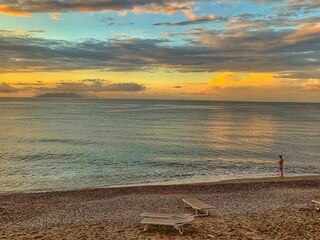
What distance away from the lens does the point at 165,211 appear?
19484 millimetres

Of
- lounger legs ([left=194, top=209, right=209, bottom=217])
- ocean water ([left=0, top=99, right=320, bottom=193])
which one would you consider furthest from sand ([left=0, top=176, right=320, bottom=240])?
ocean water ([left=0, top=99, right=320, bottom=193])

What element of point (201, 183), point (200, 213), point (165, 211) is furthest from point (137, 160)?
point (200, 213)

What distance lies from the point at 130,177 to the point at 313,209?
20.1 meters

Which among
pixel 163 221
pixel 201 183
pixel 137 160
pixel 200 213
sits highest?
pixel 163 221

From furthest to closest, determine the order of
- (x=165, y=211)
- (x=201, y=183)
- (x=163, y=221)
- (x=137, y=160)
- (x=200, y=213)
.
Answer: (x=137, y=160), (x=201, y=183), (x=165, y=211), (x=200, y=213), (x=163, y=221)

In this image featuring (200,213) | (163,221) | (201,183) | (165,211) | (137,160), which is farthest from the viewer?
(137,160)

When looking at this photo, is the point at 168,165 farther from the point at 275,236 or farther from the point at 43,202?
the point at 275,236

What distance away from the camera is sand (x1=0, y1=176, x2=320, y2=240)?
45.1 feet

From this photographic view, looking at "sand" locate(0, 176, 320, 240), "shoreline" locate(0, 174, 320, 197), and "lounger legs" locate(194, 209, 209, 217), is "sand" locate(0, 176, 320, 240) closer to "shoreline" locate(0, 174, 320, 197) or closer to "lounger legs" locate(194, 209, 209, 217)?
"lounger legs" locate(194, 209, 209, 217)

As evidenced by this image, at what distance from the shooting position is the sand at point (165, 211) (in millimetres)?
13742

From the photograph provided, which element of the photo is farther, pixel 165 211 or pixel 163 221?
pixel 165 211

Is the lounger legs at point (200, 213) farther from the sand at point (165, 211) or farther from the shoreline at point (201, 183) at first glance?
the shoreline at point (201, 183)

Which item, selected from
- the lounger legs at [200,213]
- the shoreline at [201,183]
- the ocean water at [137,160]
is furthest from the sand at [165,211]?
the ocean water at [137,160]

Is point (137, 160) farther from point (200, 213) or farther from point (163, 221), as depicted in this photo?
point (163, 221)
